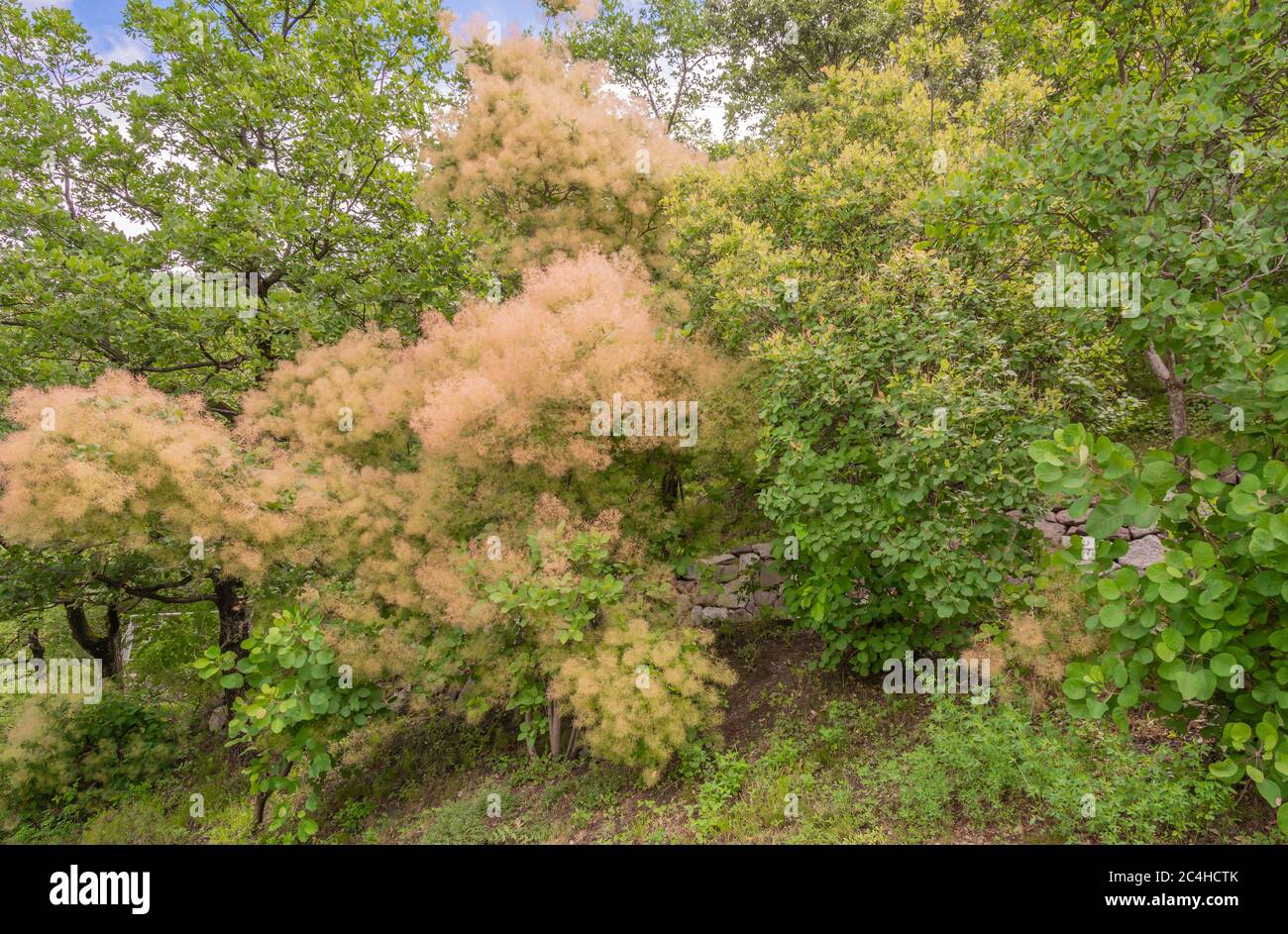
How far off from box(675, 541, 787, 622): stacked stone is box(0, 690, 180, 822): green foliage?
23.9 ft

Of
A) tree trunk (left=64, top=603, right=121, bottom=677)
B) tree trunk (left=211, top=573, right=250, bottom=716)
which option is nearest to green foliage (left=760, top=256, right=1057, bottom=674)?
tree trunk (left=211, top=573, right=250, bottom=716)

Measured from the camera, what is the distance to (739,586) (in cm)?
686

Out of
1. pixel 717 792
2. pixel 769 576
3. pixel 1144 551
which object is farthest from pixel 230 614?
pixel 1144 551

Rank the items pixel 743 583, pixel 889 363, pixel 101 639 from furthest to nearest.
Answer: pixel 101 639, pixel 743 583, pixel 889 363

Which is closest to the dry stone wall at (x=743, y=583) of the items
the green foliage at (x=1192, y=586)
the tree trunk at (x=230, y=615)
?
the green foliage at (x=1192, y=586)

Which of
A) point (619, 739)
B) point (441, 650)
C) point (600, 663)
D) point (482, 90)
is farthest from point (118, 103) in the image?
point (619, 739)

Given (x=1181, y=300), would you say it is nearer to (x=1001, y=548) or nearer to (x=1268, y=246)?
(x=1268, y=246)

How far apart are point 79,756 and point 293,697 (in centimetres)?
541

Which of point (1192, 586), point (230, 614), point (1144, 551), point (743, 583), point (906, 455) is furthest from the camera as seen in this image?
point (230, 614)

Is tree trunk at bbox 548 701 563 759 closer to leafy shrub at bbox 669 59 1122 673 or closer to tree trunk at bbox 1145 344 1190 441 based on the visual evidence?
leafy shrub at bbox 669 59 1122 673

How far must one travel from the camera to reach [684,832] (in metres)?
4.00

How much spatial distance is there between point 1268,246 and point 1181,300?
355 millimetres

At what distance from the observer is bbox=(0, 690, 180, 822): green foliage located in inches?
265

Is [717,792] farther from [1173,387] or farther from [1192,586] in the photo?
[1173,387]
